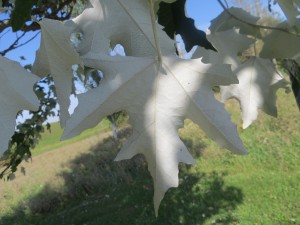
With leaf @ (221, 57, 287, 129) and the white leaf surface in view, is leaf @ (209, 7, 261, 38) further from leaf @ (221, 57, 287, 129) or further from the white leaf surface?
the white leaf surface

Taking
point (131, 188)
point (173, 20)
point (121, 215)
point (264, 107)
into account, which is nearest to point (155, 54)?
point (173, 20)

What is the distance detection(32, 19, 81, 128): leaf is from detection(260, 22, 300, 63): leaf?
0.33m

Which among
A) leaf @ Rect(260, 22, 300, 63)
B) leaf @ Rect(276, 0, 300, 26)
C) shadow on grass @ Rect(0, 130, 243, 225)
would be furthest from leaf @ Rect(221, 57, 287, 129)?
shadow on grass @ Rect(0, 130, 243, 225)

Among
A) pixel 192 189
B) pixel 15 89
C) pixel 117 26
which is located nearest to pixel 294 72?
pixel 117 26

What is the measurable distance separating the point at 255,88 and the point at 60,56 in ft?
1.06

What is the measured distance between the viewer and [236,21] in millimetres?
593

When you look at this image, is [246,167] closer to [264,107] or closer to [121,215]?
[121,215]

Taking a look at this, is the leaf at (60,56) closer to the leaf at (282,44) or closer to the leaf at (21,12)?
the leaf at (21,12)

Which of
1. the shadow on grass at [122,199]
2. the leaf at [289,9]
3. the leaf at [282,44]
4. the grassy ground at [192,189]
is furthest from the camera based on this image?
the shadow on grass at [122,199]

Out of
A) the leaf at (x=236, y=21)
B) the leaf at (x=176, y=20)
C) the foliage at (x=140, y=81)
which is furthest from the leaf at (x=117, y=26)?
the leaf at (x=236, y=21)

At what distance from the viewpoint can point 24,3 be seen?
35 cm

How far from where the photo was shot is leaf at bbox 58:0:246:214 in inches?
12.9

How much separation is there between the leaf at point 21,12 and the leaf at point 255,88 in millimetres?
314

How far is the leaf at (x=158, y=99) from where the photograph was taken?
0.33m
